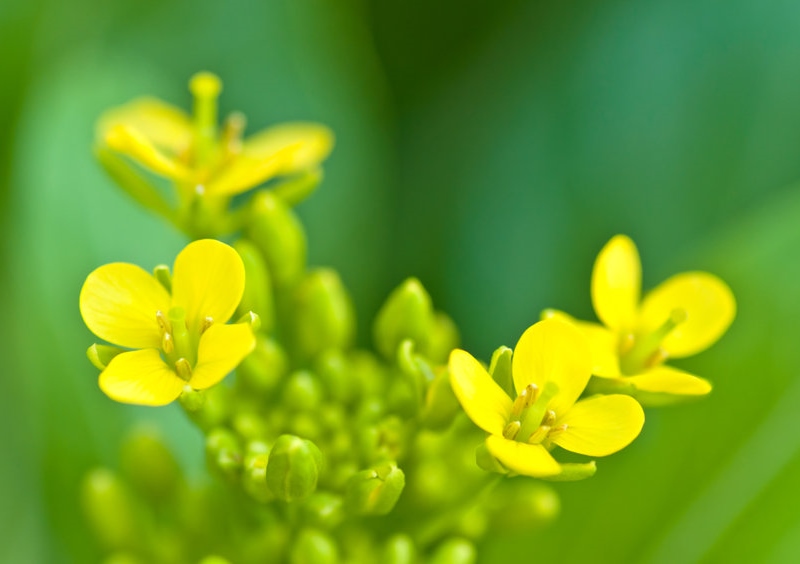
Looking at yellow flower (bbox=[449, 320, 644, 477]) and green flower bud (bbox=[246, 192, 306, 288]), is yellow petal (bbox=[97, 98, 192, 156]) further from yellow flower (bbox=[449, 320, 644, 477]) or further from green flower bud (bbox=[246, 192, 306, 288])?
yellow flower (bbox=[449, 320, 644, 477])

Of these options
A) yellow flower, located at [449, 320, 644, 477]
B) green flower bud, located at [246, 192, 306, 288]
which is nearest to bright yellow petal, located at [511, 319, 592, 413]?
yellow flower, located at [449, 320, 644, 477]

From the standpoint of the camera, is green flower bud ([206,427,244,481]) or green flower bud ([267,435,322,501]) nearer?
green flower bud ([267,435,322,501])

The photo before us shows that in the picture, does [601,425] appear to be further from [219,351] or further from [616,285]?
[219,351]

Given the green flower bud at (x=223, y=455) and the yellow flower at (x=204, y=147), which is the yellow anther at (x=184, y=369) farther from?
the yellow flower at (x=204, y=147)

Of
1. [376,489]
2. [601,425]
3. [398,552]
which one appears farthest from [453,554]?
[601,425]

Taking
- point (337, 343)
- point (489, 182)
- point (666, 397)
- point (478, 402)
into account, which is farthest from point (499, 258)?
point (478, 402)
